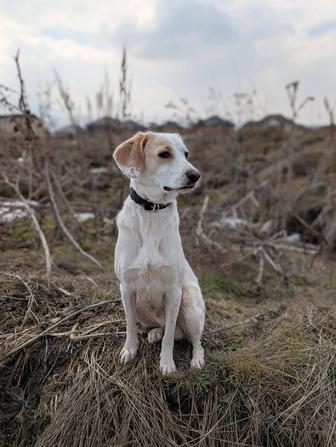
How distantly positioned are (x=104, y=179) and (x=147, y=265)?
25.5 ft

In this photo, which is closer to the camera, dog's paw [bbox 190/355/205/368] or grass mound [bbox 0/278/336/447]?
grass mound [bbox 0/278/336/447]

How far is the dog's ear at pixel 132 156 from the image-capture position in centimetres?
272

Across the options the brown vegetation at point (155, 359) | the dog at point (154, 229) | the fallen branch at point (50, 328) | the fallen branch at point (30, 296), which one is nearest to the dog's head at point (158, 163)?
the dog at point (154, 229)

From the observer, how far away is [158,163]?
2.73 meters

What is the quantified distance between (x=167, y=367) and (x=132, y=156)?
130cm

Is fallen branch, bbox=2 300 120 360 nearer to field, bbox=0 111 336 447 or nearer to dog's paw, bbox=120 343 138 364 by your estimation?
field, bbox=0 111 336 447

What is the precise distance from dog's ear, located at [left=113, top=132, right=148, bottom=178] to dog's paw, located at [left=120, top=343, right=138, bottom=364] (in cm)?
112

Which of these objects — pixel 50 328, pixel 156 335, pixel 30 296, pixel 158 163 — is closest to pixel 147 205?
pixel 158 163

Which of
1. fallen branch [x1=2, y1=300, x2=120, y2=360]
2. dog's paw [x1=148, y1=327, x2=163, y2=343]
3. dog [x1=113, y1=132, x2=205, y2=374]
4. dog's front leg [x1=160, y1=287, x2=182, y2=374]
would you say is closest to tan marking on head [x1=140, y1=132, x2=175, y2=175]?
dog [x1=113, y1=132, x2=205, y2=374]

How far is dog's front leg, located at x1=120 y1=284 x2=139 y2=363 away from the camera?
9.59 ft

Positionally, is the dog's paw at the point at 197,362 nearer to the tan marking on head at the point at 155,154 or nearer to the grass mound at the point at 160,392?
the grass mound at the point at 160,392

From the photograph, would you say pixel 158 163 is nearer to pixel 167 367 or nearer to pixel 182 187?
pixel 182 187

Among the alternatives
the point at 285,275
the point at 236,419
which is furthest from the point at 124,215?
the point at 285,275

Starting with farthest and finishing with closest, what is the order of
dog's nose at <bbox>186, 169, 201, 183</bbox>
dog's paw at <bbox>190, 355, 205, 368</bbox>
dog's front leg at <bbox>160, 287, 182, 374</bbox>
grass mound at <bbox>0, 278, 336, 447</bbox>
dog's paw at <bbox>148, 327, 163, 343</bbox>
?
1. dog's paw at <bbox>148, 327, 163, 343</bbox>
2. dog's paw at <bbox>190, 355, 205, 368</bbox>
3. dog's front leg at <bbox>160, 287, 182, 374</bbox>
4. grass mound at <bbox>0, 278, 336, 447</bbox>
5. dog's nose at <bbox>186, 169, 201, 183</bbox>
